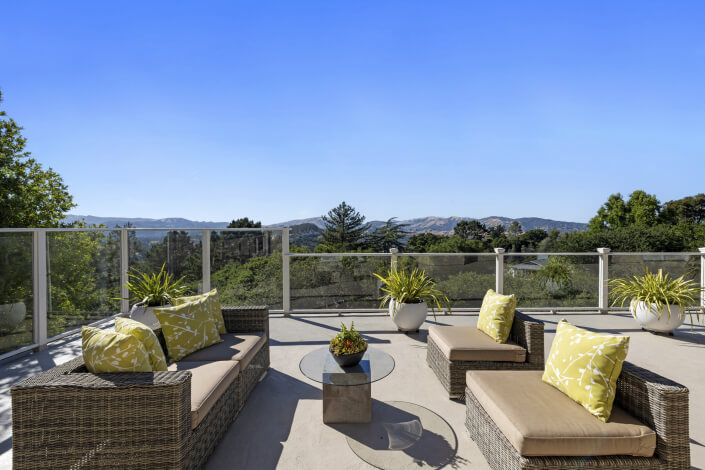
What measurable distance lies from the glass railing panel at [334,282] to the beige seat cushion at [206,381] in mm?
3156

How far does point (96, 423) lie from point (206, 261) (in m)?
3.85

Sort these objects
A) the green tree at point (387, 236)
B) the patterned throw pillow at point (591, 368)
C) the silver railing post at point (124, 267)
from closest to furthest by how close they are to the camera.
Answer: the patterned throw pillow at point (591, 368), the silver railing post at point (124, 267), the green tree at point (387, 236)

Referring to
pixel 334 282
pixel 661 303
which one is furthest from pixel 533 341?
pixel 334 282

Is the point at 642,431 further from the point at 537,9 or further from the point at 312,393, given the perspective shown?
the point at 537,9

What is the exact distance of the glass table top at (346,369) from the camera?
2.27 m

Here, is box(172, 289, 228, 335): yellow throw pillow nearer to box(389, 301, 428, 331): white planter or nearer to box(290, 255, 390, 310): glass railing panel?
box(389, 301, 428, 331): white planter

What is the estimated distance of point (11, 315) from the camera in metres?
3.63

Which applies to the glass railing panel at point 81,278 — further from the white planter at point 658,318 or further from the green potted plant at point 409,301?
the white planter at point 658,318

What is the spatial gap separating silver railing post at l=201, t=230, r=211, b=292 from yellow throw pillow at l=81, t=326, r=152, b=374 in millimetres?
3529

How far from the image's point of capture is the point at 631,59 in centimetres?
792

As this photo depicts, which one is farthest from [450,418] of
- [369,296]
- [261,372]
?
[369,296]

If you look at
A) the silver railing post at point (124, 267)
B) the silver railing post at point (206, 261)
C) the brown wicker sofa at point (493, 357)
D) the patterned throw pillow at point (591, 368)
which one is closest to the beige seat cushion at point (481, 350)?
the brown wicker sofa at point (493, 357)

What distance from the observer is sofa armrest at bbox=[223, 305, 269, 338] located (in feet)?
10.7

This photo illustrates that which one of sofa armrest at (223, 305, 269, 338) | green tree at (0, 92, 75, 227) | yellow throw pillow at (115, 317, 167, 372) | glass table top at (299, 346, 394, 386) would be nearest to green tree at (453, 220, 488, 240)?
green tree at (0, 92, 75, 227)
